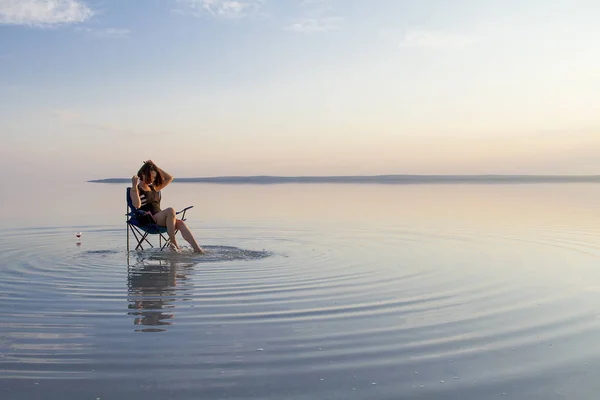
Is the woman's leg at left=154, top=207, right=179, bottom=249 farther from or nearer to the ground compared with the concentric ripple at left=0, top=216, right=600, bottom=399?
farther from the ground

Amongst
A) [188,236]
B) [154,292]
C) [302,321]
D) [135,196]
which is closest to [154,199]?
[135,196]

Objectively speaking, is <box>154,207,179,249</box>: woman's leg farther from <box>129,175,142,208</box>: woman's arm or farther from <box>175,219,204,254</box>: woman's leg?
<box>129,175,142,208</box>: woman's arm

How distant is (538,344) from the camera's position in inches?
162

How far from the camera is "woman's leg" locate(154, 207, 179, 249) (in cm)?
870

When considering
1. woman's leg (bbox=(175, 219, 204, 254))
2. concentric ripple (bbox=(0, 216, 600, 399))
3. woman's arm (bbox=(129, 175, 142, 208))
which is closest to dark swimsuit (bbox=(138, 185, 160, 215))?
woman's arm (bbox=(129, 175, 142, 208))

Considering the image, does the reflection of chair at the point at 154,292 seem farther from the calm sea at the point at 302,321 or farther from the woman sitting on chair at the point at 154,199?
the woman sitting on chair at the point at 154,199

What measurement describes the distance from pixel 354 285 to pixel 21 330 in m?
2.98

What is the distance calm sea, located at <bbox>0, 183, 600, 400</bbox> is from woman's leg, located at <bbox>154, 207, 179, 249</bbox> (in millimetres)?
337

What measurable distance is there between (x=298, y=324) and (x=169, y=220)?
4.51m

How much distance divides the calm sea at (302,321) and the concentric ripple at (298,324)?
0.02 metres

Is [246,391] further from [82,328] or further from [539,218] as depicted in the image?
[539,218]

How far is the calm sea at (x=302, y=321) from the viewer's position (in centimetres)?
335

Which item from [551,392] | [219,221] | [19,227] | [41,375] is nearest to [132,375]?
[41,375]

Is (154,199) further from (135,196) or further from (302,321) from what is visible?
(302,321)
